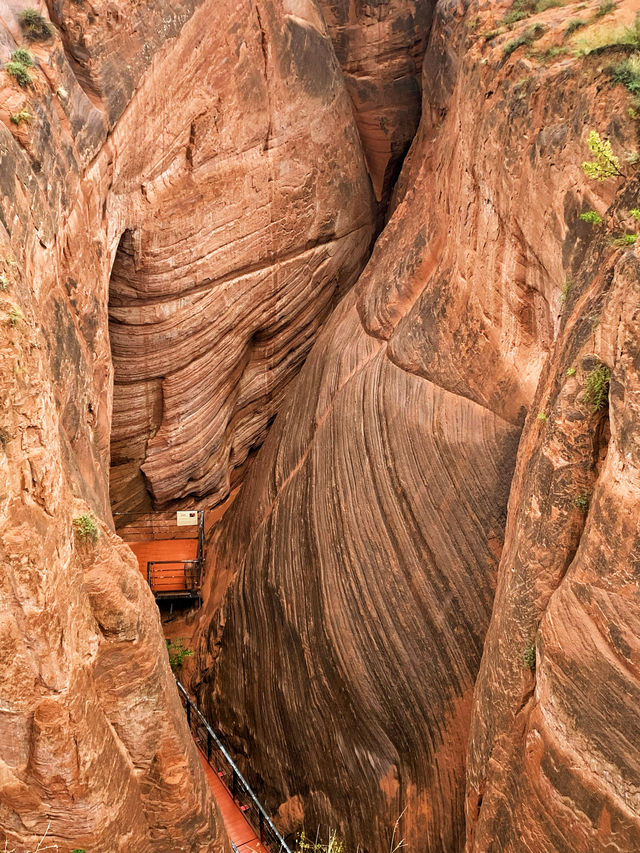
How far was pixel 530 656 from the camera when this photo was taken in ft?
24.3

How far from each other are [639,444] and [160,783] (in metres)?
5.79

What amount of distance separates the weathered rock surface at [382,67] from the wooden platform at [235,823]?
420 inches

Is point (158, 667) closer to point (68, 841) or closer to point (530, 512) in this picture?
point (68, 841)

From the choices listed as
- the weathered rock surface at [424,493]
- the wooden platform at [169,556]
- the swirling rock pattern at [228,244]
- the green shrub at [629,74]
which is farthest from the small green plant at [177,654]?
the green shrub at [629,74]

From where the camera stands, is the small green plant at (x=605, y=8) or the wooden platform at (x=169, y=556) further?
the wooden platform at (x=169, y=556)

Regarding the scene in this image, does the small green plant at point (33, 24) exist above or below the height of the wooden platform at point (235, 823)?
above

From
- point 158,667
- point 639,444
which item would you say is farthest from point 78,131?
point 639,444

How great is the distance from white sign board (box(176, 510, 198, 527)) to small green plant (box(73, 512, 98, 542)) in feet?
20.6

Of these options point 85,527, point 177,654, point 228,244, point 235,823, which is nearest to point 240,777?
point 235,823

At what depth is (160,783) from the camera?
8477 mm

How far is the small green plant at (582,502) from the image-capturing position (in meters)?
6.87

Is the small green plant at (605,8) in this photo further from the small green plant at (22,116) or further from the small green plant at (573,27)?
the small green plant at (22,116)

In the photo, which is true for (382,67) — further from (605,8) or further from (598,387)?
(598,387)

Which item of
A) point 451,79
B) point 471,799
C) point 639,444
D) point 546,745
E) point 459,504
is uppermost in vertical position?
point 451,79
